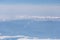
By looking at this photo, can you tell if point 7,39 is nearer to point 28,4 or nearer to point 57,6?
point 28,4

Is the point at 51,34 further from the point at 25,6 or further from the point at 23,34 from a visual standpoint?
the point at 25,6

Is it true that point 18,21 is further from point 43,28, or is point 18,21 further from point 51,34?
point 51,34

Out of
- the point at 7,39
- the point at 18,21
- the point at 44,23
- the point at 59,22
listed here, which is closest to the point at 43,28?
the point at 44,23

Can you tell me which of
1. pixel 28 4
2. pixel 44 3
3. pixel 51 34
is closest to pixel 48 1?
pixel 44 3

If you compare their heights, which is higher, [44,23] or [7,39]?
[44,23]

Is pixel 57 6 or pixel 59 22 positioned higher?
pixel 57 6

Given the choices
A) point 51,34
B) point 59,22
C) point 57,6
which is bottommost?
point 51,34

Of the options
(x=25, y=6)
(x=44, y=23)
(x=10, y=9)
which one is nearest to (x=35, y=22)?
(x=44, y=23)
